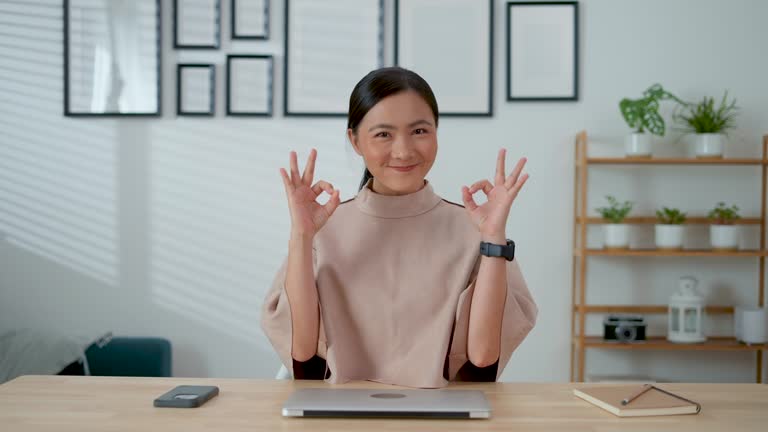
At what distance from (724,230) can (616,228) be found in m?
0.47

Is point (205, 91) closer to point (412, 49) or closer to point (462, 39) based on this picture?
point (412, 49)

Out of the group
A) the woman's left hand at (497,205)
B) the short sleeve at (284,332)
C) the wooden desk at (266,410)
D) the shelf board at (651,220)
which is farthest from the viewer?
the shelf board at (651,220)

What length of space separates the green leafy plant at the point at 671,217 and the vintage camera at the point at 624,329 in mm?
449

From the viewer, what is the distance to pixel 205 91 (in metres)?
3.62

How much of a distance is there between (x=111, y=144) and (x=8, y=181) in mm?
506

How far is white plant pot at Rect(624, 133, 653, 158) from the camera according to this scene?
136 inches

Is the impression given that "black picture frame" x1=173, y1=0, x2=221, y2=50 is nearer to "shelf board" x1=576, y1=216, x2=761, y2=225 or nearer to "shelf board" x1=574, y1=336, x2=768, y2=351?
"shelf board" x1=576, y1=216, x2=761, y2=225

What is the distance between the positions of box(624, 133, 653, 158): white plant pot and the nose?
7.08 feet

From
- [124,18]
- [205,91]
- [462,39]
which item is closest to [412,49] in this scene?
[462,39]

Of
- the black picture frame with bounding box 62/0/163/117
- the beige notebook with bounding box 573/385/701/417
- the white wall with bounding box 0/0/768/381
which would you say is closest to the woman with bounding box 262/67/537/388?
the beige notebook with bounding box 573/385/701/417

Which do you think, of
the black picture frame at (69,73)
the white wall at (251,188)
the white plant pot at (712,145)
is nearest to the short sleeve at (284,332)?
the white wall at (251,188)

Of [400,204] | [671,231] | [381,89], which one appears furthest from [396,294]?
[671,231]

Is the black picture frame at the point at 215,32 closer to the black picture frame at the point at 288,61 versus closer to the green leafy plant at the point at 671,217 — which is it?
the black picture frame at the point at 288,61

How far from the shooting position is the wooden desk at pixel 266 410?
3.68 feet
